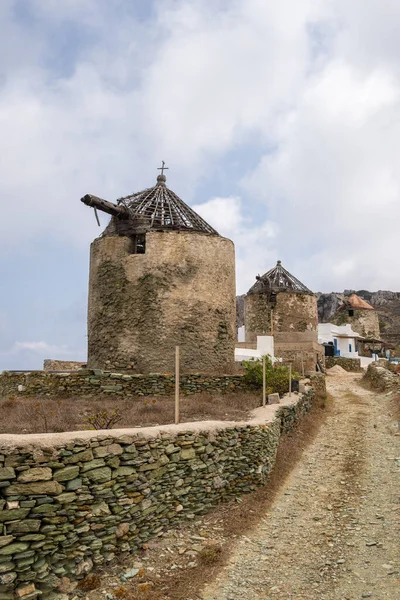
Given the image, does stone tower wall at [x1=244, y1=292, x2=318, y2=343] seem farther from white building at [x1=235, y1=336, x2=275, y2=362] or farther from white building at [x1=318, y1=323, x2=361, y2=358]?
white building at [x1=318, y1=323, x2=361, y2=358]

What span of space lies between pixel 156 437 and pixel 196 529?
1.66 metres

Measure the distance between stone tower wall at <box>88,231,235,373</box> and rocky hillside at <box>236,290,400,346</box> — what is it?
1804 inches

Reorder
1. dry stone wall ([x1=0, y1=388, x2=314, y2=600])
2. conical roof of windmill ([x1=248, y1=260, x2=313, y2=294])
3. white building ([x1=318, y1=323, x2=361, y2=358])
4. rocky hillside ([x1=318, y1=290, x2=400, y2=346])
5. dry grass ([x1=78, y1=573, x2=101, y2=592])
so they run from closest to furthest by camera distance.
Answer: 1. dry stone wall ([x1=0, y1=388, x2=314, y2=600])
2. dry grass ([x1=78, y1=573, x2=101, y2=592])
3. conical roof of windmill ([x1=248, y1=260, x2=313, y2=294])
4. white building ([x1=318, y1=323, x2=361, y2=358])
5. rocky hillside ([x1=318, y1=290, x2=400, y2=346])

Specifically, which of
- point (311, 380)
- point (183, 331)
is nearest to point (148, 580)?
point (183, 331)

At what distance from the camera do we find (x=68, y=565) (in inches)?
231

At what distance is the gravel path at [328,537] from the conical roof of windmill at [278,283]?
71.2 feet

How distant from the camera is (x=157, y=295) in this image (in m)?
16.3

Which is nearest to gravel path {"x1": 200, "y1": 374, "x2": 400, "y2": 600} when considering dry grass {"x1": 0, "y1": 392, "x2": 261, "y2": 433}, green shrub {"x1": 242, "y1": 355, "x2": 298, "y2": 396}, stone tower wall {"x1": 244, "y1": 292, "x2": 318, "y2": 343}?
dry grass {"x1": 0, "y1": 392, "x2": 261, "y2": 433}

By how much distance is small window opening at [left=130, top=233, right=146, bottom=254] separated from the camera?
17.2m

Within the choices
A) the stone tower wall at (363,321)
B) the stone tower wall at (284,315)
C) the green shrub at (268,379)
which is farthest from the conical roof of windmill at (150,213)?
the stone tower wall at (363,321)

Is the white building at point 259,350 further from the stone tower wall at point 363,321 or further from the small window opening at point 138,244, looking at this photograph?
the stone tower wall at point 363,321

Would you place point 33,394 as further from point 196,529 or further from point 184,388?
point 196,529

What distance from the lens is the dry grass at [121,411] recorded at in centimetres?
868

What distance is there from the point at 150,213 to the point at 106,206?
6.30 feet
